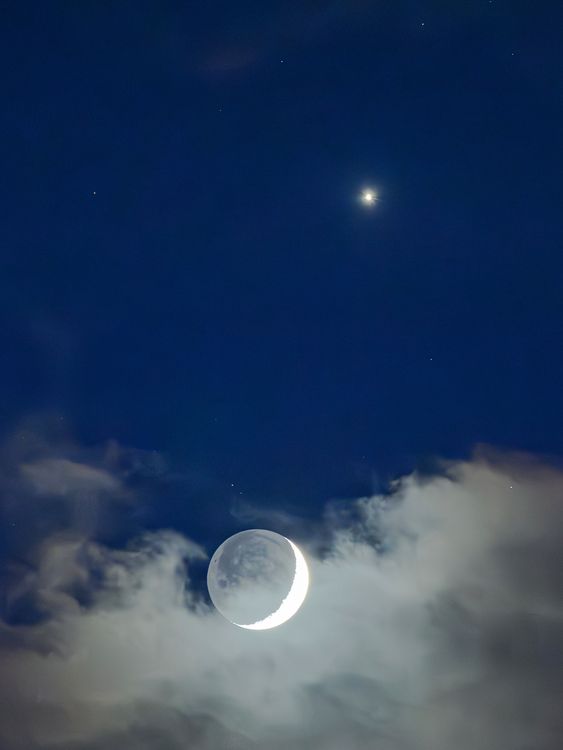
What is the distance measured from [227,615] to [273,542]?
15.3ft

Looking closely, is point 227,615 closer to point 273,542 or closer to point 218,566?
point 218,566

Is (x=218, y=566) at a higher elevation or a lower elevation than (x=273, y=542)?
lower

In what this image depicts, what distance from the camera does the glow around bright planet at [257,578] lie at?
1004 inches

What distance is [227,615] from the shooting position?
25953mm

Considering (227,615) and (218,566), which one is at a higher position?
(218,566)

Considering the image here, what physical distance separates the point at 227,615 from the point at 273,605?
104 inches

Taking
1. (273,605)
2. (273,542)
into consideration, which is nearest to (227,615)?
(273,605)

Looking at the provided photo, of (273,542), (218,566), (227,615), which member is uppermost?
(273,542)

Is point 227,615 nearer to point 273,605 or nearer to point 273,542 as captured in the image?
point 273,605

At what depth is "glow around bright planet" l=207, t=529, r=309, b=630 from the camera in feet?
83.7

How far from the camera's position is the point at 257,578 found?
25.5 meters

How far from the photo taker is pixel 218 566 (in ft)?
85.5

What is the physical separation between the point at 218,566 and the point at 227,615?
2.66 metres

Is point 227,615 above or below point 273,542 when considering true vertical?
below
